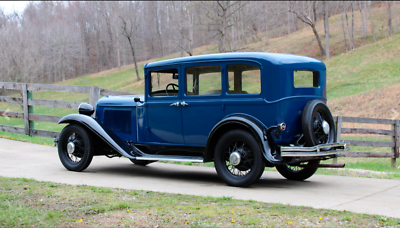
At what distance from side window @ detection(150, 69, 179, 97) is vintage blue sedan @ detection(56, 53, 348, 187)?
0.02 metres

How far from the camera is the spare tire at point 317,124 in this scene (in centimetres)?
568

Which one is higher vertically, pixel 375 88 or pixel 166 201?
pixel 375 88

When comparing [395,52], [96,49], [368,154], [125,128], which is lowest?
[368,154]

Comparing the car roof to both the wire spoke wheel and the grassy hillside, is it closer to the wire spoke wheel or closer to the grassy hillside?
the wire spoke wheel

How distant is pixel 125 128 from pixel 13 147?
382 cm

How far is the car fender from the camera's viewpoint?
5.56m

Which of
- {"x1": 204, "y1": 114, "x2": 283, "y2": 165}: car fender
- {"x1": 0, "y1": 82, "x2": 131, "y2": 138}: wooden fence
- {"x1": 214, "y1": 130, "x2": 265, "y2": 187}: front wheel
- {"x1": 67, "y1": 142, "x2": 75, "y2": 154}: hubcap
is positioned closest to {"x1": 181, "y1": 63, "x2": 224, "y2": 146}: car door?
{"x1": 204, "y1": 114, "x2": 283, "y2": 165}: car fender

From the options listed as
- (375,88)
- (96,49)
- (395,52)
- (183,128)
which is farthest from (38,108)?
(96,49)

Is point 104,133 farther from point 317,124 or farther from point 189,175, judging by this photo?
point 317,124

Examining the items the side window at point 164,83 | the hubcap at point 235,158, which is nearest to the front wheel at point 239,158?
the hubcap at point 235,158

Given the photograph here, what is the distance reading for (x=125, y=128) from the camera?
24.3 ft

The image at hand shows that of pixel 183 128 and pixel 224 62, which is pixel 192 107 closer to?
pixel 183 128

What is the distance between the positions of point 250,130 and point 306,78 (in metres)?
1.21

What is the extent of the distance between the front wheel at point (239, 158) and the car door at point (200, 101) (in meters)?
0.43
